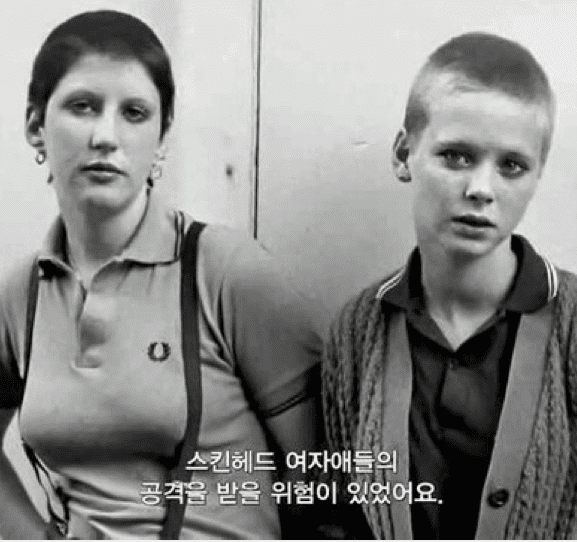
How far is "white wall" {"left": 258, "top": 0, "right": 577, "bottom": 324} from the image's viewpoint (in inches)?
40.7

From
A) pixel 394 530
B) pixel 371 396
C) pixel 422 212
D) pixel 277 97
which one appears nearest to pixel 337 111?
pixel 277 97

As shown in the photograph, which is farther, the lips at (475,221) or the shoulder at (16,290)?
the shoulder at (16,290)

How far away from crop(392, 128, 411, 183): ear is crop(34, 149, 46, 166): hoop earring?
1.05ft

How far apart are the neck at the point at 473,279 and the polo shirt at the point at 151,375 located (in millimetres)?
143

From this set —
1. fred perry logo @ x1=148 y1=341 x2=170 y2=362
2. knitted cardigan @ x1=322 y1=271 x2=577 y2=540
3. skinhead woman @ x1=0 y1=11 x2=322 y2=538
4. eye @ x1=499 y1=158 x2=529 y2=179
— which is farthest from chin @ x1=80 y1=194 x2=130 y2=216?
eye @ x1=499 y1=158 x2=529 y2=179

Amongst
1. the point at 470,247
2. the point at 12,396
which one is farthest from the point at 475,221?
the point at 12,396

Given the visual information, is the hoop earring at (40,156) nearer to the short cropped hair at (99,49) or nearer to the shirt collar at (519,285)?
Answer: the short cropped hair at (99,49)

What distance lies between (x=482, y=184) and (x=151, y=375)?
1.10 feet

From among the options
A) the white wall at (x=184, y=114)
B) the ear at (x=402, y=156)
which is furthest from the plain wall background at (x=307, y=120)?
the ear at (x=402, y=156)

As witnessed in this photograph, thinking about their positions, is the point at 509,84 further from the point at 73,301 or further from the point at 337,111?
the point at 73,301

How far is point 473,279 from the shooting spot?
3.03 ft

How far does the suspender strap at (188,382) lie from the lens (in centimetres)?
95

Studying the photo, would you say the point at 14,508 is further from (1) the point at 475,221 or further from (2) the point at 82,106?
(1) the point at 475,221

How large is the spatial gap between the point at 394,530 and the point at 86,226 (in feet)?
1.28
